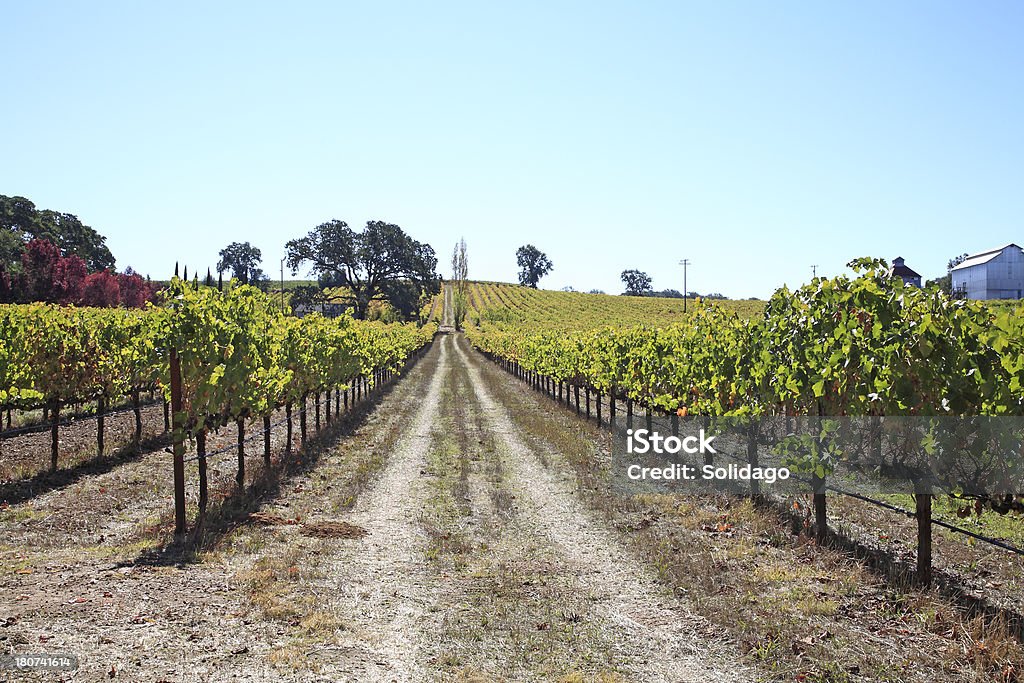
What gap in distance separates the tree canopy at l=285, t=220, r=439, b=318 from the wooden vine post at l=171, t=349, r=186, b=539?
7345 centimetres

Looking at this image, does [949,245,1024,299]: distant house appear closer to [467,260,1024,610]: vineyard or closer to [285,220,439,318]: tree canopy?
[285,220,439,318]: tree canopy

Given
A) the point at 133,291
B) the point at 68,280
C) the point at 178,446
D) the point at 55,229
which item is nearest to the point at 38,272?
the point at 68,280

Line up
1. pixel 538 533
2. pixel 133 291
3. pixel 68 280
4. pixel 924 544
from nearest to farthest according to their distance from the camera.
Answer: pixel 924 544, pixel 538 533, pixel 68 280, pixel 133 291

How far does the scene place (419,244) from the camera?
293 feet

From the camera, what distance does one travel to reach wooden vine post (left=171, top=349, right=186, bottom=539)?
10.2 meters

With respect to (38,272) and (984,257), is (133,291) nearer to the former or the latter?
(38,272)

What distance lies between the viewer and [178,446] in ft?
33.5

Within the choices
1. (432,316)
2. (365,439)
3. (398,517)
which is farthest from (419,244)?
(398,517)

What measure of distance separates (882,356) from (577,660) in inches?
189

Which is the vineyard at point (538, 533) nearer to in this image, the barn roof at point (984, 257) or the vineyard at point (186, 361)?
the vineyard at point (186, 361)

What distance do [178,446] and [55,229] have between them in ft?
339

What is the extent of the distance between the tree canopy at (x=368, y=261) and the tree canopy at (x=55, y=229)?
88.1 feet

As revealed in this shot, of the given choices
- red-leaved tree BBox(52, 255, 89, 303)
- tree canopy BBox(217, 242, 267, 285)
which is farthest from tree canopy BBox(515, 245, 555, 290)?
red-leaved tree BBox(52, 255, 89, 303)

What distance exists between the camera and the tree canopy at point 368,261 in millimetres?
84500
